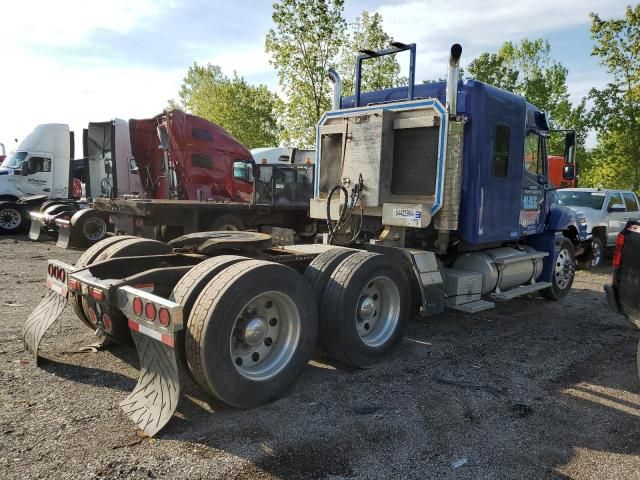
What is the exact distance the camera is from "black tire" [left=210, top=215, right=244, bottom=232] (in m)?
10.9

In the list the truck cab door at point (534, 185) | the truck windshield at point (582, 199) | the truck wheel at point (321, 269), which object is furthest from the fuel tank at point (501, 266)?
the truck windshield at point (582, 199)

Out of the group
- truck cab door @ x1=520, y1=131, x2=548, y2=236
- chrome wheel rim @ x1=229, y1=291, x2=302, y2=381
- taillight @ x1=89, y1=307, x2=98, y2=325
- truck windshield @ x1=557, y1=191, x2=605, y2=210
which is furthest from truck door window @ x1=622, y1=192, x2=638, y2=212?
taillight @ x1=89, y1=307, x2=98, y2=325

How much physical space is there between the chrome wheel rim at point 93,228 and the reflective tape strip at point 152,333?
402 inches

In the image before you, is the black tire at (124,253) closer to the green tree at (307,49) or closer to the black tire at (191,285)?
the black tire at (191,285)

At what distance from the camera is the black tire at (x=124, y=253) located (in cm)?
429

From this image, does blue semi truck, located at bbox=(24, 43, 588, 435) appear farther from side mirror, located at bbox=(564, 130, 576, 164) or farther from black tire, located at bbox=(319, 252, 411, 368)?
side mirror, located at bbox=(564, 130, 576, 164)

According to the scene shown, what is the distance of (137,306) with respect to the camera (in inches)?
139

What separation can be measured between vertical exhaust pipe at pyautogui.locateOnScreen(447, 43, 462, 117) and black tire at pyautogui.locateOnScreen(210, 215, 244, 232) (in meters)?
6.32

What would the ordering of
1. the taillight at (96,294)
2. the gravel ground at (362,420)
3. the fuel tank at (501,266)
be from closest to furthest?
the gravel ground at (362,420)
the taillight at (96,294)
the fuel tank at (501,266)

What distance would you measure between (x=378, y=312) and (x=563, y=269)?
4.64m

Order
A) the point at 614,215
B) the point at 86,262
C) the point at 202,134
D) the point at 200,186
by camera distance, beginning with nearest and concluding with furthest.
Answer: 1. the point at 86,262
2. the point at 614,215
3. the point at 202,134
4. the point at 200,186

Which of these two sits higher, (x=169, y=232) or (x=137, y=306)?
(x=169, y=232)

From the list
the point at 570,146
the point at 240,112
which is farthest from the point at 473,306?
the point at 240,112

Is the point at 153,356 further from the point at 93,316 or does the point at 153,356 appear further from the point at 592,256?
the point at 592,256
